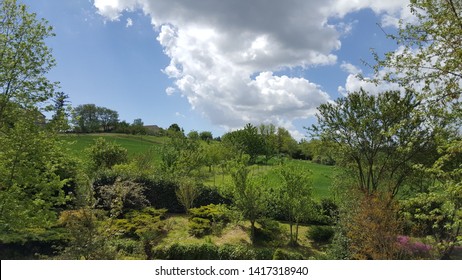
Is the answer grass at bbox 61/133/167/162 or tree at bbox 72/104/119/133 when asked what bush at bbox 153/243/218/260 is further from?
Result: tree at bbox 72/104/119/133

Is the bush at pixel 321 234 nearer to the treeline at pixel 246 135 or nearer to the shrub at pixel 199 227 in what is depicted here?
the shrub at pixel 199 227

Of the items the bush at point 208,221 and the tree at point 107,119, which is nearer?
the bush at point 208,221

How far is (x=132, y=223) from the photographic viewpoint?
69.0ft

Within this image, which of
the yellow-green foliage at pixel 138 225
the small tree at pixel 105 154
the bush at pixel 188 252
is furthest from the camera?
the small tree at pixel 105 154

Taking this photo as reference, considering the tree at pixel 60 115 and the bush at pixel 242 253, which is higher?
the tree at pixel 60 115

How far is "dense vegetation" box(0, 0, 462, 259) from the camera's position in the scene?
9.41 meters

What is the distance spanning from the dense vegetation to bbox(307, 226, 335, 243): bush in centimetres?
10

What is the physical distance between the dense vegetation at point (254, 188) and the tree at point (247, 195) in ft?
0.23

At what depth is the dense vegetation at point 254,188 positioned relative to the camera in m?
9.41

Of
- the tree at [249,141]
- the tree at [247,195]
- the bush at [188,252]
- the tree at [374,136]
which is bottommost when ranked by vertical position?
the bush at [188,252]

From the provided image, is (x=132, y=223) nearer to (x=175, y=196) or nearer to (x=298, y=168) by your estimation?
(x=175, y=196)

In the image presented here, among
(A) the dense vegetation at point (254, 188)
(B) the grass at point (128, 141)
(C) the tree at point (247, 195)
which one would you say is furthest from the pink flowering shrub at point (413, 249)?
(B) the grass at point (128, 141)

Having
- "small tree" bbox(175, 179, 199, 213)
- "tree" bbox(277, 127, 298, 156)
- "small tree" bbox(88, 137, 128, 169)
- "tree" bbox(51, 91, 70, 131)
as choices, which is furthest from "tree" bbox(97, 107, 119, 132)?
"tree" bbox(51, 91, 70, 131)

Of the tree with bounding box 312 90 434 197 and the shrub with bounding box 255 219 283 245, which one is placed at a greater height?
the tree with bounding box 312 90 434 197
